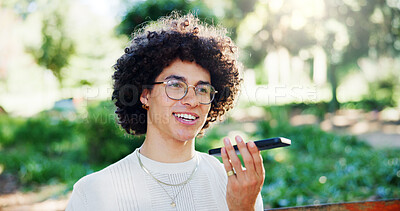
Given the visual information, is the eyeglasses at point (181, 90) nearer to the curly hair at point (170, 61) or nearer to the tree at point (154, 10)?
the curly hair at point (170, 61)

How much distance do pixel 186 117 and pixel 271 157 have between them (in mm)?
5584

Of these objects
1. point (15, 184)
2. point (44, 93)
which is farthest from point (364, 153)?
point (44, 93)

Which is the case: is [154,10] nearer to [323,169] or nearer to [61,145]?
[61,145]

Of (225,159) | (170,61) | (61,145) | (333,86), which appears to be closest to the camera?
(225,159)

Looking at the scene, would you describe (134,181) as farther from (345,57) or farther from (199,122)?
(345,57)

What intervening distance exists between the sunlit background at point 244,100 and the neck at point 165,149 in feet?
3.76

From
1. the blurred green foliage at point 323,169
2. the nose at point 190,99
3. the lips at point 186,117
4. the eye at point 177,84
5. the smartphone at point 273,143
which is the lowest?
the blurred green foliage at point 323,169

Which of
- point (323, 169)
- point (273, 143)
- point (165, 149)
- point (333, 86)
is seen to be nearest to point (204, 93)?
point (165, 149)

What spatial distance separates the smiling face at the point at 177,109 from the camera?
1862mm

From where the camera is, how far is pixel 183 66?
202 centimetres

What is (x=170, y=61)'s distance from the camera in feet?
6.68

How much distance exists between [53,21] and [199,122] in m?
15.3

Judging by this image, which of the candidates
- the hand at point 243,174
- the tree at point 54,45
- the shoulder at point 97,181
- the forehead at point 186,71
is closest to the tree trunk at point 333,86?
the tree at point 54,45

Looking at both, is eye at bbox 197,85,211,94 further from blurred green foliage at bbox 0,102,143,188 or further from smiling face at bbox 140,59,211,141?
blurred green foliage at bbox 0,102,143,188
